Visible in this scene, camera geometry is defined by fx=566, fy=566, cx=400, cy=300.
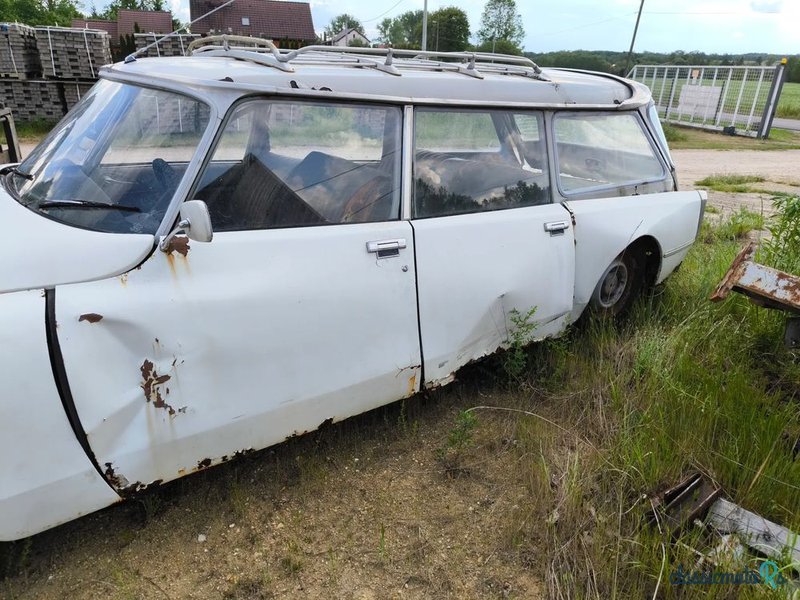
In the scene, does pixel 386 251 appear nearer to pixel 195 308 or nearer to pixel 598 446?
pixel 195 308

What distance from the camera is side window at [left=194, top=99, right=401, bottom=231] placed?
2256 mm

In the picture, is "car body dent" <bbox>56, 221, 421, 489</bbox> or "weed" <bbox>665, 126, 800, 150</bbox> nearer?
"car body dent" <bbox>56, 221, 421, 489</bbox>

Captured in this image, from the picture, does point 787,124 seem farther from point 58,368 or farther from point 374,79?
point 58,368

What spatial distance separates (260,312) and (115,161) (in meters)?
0.97

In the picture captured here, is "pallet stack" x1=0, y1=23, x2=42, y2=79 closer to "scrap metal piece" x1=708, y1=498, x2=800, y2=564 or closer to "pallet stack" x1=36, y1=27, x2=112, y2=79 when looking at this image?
"pallet stack" x1=36, y1=27, x2=112, y2=79

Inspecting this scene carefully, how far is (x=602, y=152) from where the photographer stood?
3.65 m

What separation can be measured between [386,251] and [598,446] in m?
1.47

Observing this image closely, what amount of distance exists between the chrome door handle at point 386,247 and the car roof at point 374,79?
0.67 m

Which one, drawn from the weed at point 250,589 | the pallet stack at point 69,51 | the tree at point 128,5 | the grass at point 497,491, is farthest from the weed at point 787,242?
the tree at point 128,5

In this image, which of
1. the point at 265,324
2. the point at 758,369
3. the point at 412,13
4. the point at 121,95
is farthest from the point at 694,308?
the point at 412,13

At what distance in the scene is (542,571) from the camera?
2.27 m

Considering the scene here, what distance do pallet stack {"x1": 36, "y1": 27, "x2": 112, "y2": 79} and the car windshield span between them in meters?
12.5

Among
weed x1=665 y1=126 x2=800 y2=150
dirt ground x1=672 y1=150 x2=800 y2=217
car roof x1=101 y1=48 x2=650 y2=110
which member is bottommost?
weed x1=665 y1=126 x2=800 y2=150

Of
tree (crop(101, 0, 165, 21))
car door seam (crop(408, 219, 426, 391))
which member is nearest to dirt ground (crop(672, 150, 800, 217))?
car door seam (crop(408, 219, 426, 391))
